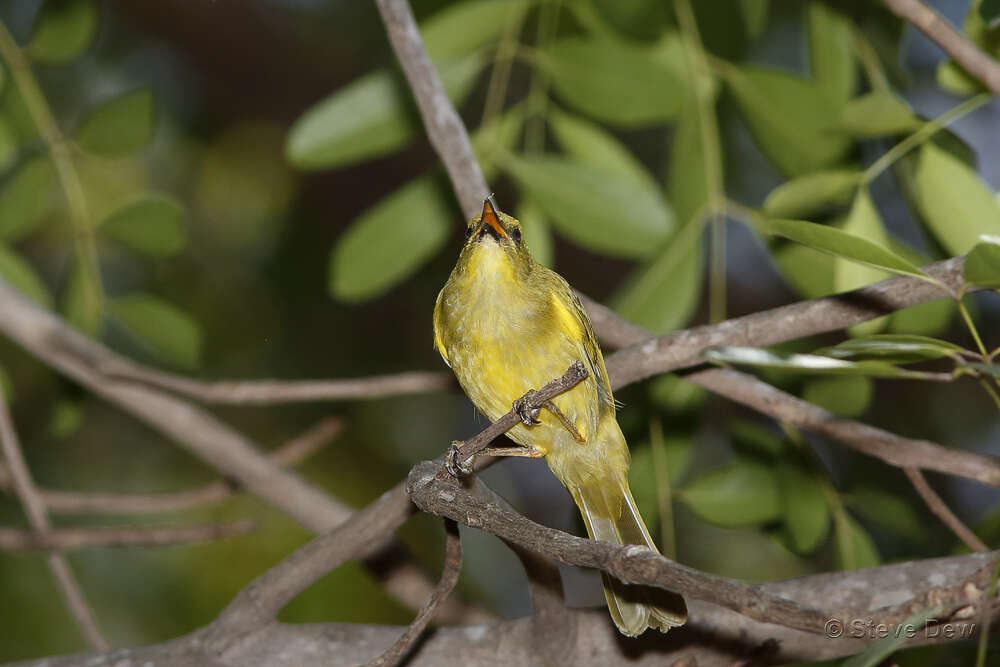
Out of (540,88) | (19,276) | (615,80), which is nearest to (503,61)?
(540,88)

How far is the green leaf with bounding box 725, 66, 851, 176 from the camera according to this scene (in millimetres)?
2477

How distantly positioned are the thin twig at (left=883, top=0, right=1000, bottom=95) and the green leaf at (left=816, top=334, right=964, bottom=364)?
0.85 m

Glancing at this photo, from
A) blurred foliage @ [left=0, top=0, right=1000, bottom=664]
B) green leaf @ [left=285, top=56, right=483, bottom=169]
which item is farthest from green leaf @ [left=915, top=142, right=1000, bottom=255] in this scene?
green leaf @ [left=285, top=56, right=483, bottom=169]

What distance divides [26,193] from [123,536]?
1.05 m

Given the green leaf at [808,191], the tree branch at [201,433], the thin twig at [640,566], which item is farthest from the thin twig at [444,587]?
the tree branch at [201,433]

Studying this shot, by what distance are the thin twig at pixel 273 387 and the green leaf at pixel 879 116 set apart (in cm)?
121

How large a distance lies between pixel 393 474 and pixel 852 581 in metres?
3.12

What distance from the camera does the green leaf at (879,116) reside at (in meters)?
2.10

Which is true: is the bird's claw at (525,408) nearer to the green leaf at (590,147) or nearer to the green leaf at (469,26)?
the green leaf at (590,147)

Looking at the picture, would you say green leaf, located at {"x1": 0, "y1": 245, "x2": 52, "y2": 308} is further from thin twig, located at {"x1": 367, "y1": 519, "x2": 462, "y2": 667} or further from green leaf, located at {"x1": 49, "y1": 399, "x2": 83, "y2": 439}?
thin twig, located at {"x1": 367, "y1": 519, "x2": 462, "y2": 667}

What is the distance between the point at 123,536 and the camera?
2.89 meters

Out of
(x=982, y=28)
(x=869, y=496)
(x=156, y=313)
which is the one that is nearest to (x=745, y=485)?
(x=869, y=496)

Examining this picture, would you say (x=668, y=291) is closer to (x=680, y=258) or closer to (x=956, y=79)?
(x=680, y=258)

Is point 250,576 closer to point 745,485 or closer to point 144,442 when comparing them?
point 144,442
